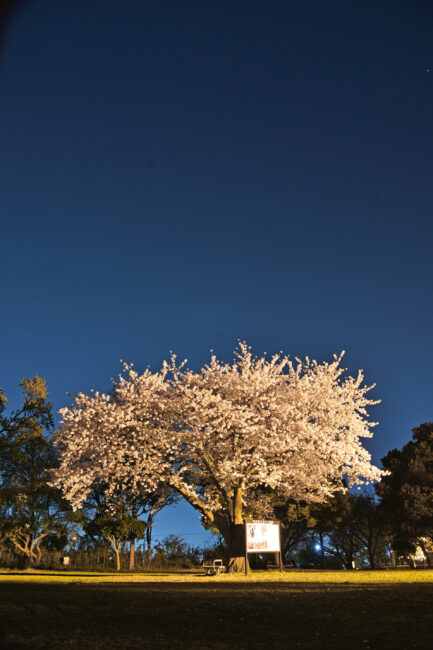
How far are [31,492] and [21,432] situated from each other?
A: 454 centimetres

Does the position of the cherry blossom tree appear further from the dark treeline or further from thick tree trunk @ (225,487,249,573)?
the dark treeline

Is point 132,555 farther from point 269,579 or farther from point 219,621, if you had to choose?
point 219,621

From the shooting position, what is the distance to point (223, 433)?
81.0ft

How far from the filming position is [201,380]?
2719cm

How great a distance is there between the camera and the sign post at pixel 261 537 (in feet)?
72.6

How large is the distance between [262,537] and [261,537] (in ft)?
0.22

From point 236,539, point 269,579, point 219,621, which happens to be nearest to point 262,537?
point 236,539

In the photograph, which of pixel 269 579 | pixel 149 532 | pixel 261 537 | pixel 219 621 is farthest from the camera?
pixel 149 532

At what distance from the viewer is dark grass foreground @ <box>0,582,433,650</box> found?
596 cm

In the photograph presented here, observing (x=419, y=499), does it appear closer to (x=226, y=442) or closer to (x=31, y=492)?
(x=226, y=442)

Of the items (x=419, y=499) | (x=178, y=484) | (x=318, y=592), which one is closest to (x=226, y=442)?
(x=178, y=484)

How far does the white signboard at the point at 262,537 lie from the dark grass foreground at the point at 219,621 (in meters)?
11.0

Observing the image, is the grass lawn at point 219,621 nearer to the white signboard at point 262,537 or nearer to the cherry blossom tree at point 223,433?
the white signboard at point 262,537

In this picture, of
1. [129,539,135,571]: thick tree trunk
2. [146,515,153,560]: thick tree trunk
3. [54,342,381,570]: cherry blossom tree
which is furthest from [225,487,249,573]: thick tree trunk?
[146,515,153,560]: thick tree trunk
